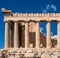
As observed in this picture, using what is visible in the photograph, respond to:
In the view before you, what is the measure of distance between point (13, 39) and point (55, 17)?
12.4 metres

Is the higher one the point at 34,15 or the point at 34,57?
the point at 34,15

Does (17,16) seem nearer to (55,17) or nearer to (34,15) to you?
(34,15)

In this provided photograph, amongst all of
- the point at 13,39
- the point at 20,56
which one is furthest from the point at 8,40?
the point at 20,56

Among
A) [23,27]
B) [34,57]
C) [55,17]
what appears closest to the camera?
[34,57]

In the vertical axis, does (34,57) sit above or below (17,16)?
below

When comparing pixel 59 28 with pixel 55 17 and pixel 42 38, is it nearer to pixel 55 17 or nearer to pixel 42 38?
pixel 55 17

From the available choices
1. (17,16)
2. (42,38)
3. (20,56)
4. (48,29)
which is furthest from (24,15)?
(20,56)

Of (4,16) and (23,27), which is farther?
→ (23,27)

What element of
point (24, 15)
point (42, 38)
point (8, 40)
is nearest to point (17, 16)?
point (24, 15)

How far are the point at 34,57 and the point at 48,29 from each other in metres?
48.1

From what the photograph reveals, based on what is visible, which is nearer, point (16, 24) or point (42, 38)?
point (16, 24)

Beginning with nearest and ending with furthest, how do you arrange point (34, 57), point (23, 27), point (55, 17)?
A: point (34, 57) → point (55, 17) → point (23, 27)

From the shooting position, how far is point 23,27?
273 feet

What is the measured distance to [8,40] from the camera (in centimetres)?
7438
